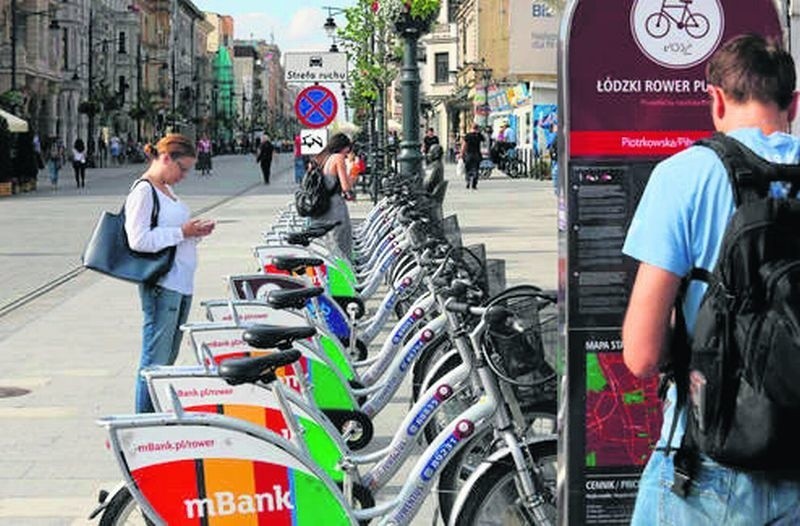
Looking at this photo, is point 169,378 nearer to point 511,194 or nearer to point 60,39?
point 511,194

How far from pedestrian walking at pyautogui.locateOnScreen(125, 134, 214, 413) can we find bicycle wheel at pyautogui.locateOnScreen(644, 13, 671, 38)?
3204mm

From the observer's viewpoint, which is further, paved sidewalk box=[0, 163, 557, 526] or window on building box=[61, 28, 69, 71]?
window on building box=[61, 28, 69, 71]

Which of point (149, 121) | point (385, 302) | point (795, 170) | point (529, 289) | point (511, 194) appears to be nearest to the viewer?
point (795, 170)

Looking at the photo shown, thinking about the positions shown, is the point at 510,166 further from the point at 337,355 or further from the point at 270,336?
the point at 270,336

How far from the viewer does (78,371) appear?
9.54 m

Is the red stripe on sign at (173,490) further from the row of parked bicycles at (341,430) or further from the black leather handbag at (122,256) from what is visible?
the black leather handbag at (122,256)

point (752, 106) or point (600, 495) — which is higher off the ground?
Answer: point (752, 106)

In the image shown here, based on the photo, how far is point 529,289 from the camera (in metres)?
4.73

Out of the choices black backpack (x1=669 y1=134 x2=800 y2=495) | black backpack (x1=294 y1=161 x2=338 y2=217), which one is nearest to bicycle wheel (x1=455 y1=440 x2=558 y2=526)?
black backpack (x1=669 y1=134 x2=800 y2=495)

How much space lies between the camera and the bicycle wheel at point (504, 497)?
423cm

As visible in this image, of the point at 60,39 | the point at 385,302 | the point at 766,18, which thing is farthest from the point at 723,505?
the point at 60,39

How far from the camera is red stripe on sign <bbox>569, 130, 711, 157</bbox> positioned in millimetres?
3955

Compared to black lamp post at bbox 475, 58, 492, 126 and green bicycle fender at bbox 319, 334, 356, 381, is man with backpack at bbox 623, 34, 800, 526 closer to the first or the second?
green bicycle fender at bbox 319, 334, 356, 381

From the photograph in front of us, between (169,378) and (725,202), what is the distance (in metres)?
2.72
